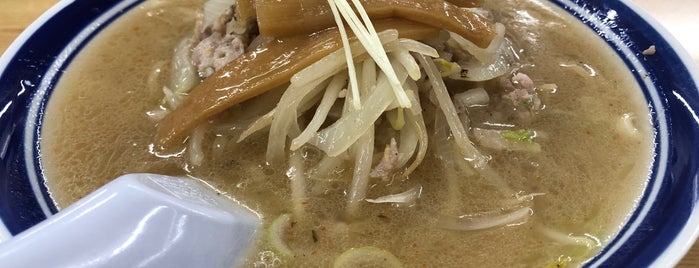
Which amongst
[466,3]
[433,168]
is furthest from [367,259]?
[466,3]

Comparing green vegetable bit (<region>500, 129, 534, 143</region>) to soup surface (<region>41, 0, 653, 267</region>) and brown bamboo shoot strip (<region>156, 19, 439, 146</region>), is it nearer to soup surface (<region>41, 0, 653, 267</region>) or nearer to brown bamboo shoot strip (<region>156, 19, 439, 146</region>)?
soup surface (<region>41, 0, 653, 267</region>)

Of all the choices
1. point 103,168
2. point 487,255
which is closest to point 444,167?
point 487,255

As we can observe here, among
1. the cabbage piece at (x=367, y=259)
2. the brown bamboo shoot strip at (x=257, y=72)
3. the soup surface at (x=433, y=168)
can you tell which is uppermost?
the brown bamboo shoot strip at (x=257, y=72)

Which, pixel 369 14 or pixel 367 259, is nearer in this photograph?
pixel 367 259

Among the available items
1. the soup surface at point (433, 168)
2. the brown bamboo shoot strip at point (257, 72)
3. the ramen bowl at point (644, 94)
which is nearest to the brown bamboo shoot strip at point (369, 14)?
the brown bamboo shoot strip at point (257, 72)

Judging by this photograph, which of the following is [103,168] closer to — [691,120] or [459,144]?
[459,144]

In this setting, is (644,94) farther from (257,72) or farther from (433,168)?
(257,72)

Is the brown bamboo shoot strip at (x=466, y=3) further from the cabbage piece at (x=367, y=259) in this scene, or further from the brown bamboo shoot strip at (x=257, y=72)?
the cabbage piece at (x=367, y=259)

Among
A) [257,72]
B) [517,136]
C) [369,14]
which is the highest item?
[369,14]
